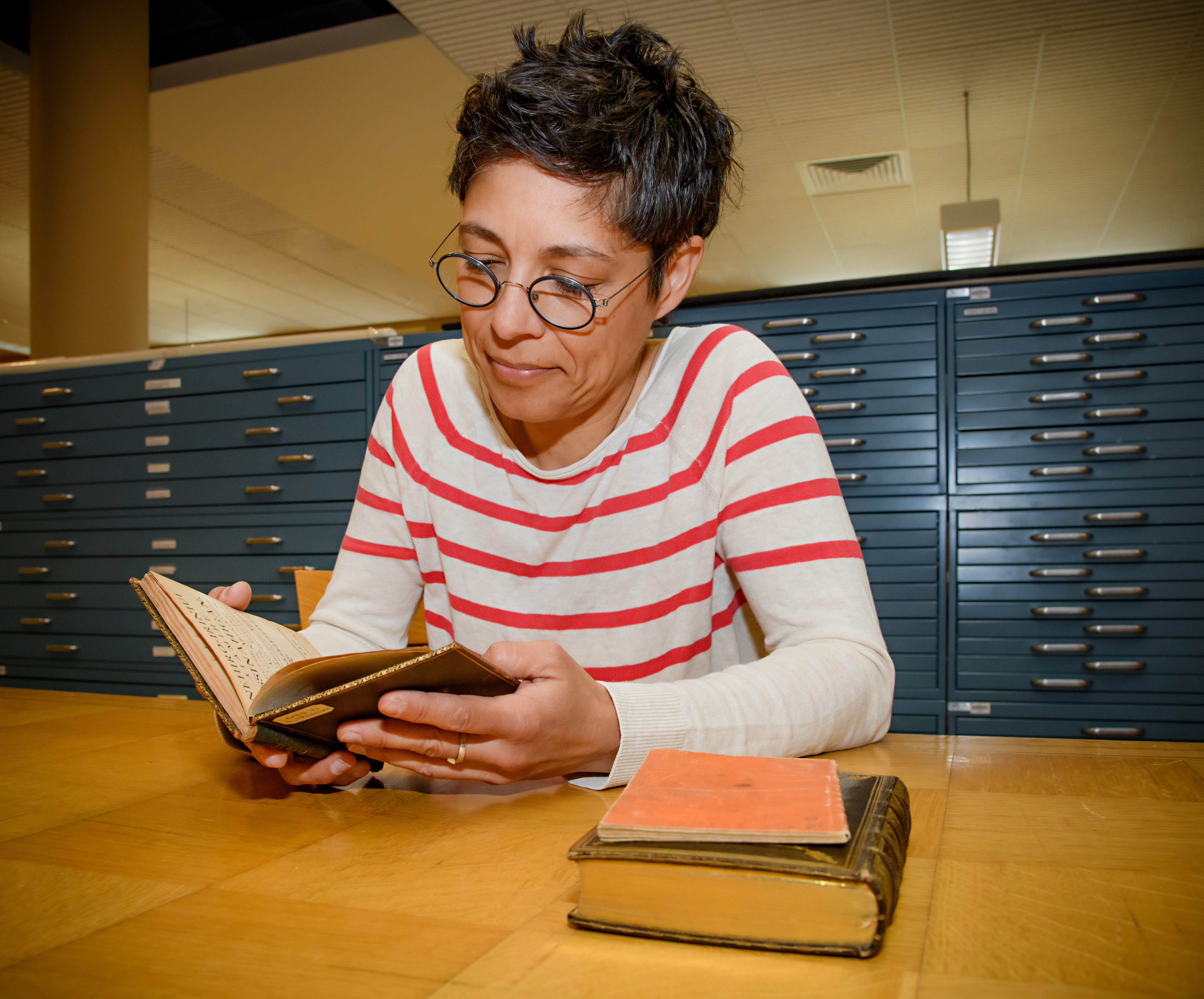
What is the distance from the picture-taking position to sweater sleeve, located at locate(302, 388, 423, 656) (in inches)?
41.8

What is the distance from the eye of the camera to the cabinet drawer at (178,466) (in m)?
2.73

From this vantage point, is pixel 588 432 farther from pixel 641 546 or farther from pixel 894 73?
pixel 894 73

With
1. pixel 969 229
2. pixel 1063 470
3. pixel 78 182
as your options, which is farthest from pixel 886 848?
pixel 969 229

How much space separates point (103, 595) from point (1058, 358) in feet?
10.3

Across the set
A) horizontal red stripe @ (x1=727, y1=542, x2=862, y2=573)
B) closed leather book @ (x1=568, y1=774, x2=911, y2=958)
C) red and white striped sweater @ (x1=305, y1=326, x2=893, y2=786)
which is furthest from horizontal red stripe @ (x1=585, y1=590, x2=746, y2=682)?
closed leather book @ (x1=568, y1=774, x2=911, y2=958)

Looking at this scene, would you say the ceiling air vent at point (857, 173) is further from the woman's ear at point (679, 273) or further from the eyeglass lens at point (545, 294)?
the eyeglass lens at point (545, 294)

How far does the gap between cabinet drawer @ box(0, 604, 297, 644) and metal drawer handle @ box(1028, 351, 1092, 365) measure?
2367mm

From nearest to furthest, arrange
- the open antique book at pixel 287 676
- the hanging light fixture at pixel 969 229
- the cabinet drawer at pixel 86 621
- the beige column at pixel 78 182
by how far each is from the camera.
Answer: the open antique book at pixel 287 676, the cabinet drawer at pixel 86 621, the beige column at pixel 78 182, the hanging light fixture at pixel 969 229

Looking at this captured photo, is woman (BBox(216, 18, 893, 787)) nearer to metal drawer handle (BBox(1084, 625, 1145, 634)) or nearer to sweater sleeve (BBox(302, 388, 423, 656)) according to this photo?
sweater sleeve (BBox(302, 388, 423, 656))

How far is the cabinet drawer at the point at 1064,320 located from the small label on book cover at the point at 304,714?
7.73 ft

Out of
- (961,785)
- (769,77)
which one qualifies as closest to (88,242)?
(769,77)

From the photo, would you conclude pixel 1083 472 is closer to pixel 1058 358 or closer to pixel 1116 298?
pixel 1058 358

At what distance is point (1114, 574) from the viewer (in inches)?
95.7

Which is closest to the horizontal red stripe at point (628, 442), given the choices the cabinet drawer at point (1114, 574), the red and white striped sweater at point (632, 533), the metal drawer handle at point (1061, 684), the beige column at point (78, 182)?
the red and white striped sweater at point (632, 533)
